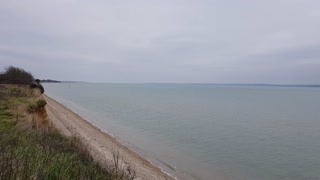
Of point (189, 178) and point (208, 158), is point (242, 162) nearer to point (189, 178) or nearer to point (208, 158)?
point (208, 158)

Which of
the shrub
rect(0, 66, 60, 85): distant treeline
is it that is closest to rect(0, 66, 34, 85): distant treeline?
rect(0, 66, 60, 85): distant treeline

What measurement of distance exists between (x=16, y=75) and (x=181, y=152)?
38702 millimetres

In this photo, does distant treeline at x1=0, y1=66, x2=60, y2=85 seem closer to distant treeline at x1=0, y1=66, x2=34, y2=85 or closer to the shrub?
distant treeline at x1=0, y1=66, x2=34, y2=85

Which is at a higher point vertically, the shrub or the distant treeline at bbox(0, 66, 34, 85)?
the distant treeline at bbox(0, 66, 34, 85)

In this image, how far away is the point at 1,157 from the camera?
496cm

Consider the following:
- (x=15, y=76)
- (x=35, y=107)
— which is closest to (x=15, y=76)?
(x=15, y=76)

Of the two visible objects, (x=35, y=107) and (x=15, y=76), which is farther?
(x=15, y=76)

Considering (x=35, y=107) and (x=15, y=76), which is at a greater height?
(x=15, y=76)

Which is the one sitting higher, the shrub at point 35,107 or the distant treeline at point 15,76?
the distant treeline at point 15,76

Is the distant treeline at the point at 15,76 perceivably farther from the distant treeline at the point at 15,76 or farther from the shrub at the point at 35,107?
the shrub at the point at 35,107

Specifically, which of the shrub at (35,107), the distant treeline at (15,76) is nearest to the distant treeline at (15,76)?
the distant treeline at (15,76)

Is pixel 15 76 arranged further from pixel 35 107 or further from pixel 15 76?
pixel 35 107

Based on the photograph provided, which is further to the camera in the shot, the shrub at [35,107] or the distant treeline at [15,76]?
the distant treeline at [15,76]

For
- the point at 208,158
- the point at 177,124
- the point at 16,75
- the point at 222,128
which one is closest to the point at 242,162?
the point at 208,158
